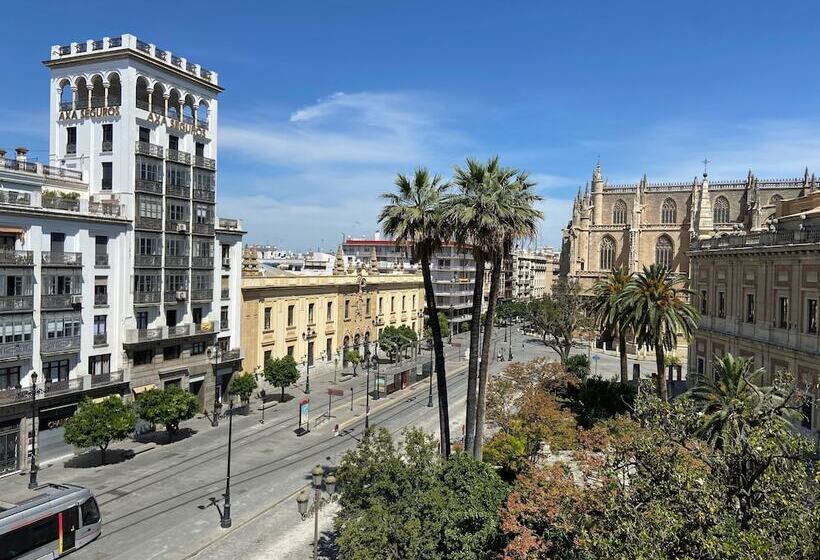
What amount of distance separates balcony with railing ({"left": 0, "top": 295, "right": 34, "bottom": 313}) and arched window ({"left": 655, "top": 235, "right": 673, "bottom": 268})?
8063 cm

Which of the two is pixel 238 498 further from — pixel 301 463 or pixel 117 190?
pixel 117 190

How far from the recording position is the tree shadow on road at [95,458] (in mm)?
30619

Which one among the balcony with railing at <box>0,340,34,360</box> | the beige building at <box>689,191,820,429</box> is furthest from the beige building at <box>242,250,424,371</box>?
the beige building at <box>689,191,820,429</box>

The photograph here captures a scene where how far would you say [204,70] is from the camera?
42312mm

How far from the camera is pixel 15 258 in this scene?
1166 inches

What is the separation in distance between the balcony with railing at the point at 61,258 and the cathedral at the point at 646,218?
70494 millimetres

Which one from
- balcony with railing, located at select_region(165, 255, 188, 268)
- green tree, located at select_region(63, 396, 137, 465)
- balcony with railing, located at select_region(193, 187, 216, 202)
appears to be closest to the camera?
green tree, located at select_region(63, 396, 137, 465)

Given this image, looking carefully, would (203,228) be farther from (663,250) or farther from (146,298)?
(663,250)

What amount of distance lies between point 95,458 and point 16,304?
28.1ft

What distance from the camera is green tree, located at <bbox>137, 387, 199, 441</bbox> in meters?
32.5

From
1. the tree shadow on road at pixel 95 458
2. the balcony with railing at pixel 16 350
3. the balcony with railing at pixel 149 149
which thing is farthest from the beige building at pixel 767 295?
the balcony with railing at pixel 16 350

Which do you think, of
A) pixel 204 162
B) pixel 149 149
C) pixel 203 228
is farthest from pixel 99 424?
pixel 204 162

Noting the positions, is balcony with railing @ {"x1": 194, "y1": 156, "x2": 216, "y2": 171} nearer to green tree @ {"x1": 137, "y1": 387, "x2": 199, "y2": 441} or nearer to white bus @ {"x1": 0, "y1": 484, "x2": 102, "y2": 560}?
green tree @ {"x1": 137, "y1": 387, "x2": 199, "y2": 441}

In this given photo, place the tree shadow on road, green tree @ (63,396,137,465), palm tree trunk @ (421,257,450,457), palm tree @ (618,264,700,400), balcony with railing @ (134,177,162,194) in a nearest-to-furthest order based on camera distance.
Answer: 1. palm tree trunk @ (421,257,450,457)
2. green tree @ (63,396,137,465)
3. the tree shadow on road
4. palm tree @ (618,264,700,400)
5. balcony with railing @ (134,177,162,194)
